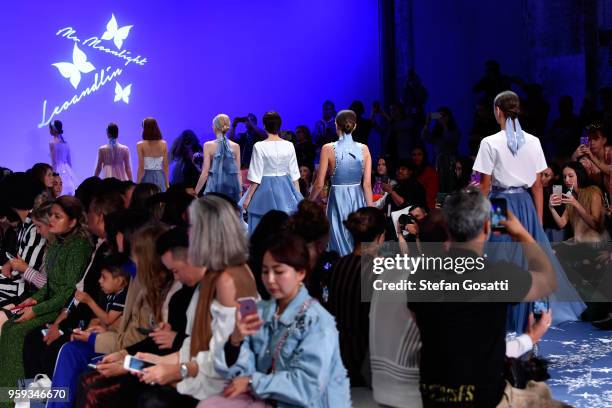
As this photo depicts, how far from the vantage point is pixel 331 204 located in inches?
319

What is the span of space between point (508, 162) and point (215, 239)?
2.86 meters

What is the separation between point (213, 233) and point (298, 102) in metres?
12.6

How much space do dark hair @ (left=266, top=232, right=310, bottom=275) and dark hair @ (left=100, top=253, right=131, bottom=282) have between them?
4.56 feet

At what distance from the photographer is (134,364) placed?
3.98 m

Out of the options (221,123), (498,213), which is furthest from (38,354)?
(221,123)

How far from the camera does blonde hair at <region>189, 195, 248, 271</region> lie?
3.92 m

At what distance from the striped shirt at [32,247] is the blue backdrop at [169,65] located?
9164 mm

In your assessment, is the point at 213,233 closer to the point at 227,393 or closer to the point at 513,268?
the point at 227,393

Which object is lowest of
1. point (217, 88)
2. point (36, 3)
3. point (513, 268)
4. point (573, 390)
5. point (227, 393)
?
point (573, 390)

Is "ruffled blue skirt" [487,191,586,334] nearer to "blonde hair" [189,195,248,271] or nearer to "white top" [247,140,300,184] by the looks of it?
"blonde hair" [189,195,248,271]

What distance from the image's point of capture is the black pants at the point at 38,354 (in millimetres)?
5301

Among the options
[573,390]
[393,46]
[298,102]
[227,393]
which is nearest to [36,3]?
[298,102]

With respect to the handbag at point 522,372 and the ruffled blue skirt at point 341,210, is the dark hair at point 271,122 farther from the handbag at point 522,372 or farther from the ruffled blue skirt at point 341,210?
the handbag at point 522,372

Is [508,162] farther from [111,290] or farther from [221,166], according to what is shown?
[221,166]
